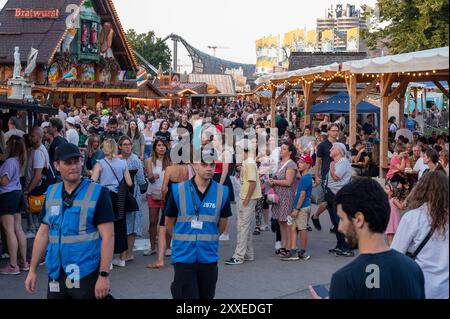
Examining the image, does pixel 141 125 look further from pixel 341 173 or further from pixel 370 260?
pixel 370 260

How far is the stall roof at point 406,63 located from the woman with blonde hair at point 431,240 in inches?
231

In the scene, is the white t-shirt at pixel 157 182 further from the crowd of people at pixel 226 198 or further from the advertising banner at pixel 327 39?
the advertising banner at pixel 327 39

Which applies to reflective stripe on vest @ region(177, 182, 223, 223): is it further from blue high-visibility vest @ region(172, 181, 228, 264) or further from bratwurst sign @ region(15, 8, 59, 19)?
bratwurst sign @ region(15, 8, 59, 19)

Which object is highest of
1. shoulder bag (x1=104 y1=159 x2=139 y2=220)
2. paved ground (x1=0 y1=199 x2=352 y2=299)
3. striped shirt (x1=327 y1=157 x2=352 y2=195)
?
striped shirt (x1=327 y1=157 x2=352 y2=195)

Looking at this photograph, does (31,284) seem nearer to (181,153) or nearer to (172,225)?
(172,225)

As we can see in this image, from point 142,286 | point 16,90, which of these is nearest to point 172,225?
point 142,286

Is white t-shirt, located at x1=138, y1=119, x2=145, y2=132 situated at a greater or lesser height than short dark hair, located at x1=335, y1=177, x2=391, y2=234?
lesser

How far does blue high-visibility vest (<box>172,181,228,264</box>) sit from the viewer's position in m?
5.86

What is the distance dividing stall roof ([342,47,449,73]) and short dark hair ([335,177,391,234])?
7012 mm

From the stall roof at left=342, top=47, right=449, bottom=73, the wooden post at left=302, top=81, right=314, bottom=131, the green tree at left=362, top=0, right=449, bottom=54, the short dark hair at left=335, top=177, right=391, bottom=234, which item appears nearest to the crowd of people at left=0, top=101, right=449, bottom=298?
the short dark hair at left=335, top=177, right=391, bottom=234

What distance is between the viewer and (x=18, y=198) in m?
8.67

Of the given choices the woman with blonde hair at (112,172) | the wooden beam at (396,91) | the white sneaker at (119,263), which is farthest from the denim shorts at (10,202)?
the wooden beam at (396,91)

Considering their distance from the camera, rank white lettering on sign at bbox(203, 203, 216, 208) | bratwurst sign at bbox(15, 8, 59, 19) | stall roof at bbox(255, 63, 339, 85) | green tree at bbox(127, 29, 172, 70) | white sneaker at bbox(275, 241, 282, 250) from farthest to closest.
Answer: green tree at bbox(127, 29, 172, 70), bratwurst sign at bbox(15, 8, 59, 19), stall roof at bbox(255, 63, 339, 85), white sneaker at bbox(275, 241, 282, 250), white lettering on sign at bbox(203, 203, 216, 208)
